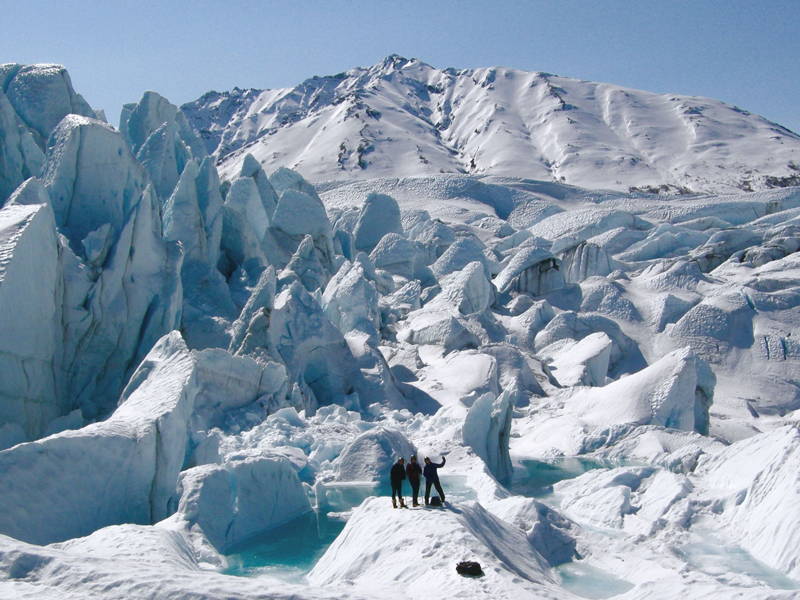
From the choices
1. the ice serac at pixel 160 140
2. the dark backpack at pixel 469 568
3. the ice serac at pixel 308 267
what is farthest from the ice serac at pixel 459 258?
the dark backpack at pixel 469 568

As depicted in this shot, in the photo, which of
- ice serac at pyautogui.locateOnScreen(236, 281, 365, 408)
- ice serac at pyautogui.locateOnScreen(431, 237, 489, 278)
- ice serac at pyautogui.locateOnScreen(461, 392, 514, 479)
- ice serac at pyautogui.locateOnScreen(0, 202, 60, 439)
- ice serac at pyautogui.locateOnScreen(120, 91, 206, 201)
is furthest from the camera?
ice serac at pyautogui.locateOnScreen(431, 237, 489, 278)

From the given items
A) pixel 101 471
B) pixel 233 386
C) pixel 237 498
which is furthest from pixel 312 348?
pixel 101 471

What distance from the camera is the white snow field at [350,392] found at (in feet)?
24.1

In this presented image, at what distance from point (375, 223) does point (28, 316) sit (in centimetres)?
2331

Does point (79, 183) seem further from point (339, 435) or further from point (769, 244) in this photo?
point (769, 244)

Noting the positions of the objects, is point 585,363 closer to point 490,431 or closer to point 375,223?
point 490,431

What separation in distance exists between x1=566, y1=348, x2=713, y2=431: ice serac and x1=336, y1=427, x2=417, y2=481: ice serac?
550 centimetres

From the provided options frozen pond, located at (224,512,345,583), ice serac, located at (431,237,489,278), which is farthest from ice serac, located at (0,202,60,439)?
ice serac, located at (431,237,489,278)

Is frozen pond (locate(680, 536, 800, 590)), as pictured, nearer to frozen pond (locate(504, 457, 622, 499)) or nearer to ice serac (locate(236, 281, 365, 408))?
frozen pond (locate(504, 457, 622, 499))

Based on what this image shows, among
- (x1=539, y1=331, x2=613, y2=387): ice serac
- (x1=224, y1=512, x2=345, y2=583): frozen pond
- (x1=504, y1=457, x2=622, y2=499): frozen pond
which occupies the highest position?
(x1=224, y1=512, x2=345, y2=583): frozen pond

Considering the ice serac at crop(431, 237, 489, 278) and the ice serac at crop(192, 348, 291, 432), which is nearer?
the ice serac at crop(192, 348, 291, 432)

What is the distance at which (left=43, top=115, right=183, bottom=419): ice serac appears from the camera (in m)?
13.1

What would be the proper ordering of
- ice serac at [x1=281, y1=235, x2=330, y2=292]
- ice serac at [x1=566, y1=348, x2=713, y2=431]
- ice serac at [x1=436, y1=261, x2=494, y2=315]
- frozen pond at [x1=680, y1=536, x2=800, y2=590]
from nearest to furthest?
frozen pond at [x1=680, y1=536, x2=800, y2=590], ice serac at [x1=566, y1=348, x2=713, y2=431], ice serac at [x1=281, y1=235, x2=330, y2=292], ice serac at [x1=436, y1=261, x2=494, y2=315]

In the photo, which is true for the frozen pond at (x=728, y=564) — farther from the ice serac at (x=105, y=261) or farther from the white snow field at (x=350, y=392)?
the ice serac at (x=105, y=261)
